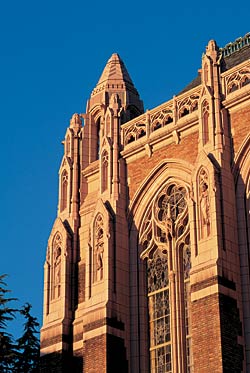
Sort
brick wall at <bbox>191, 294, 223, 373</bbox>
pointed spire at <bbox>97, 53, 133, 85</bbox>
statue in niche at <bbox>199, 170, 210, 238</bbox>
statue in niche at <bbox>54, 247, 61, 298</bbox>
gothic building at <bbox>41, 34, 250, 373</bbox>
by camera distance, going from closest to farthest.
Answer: brick wall at <bbox>191, 294, 223, 373</bbox> < gothic building at <bbox>41, 34, 250, 373</bbox> < statue in niche at <bbox>199, 170, 210, 238</bbox> < statue in niche at <bbox>54, 247, 61, 298</bbox> < pointed spire at <bbox>97, 53, 133, 85</bbox>

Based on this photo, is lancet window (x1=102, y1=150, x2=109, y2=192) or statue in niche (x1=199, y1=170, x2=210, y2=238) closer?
statue in niche (x1=199, y1=170, x2=210, y2=238)

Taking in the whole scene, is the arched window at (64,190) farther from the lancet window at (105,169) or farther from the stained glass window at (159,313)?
the stained glass window at (159,313)

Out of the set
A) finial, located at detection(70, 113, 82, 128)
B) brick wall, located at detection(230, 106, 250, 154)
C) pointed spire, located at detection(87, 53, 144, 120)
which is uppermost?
pointed spire, located at detection(87, 53, 144, 120)

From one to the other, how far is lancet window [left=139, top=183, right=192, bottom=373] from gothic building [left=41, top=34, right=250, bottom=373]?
3cm

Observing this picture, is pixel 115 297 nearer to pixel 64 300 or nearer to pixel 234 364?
pixel 64 300

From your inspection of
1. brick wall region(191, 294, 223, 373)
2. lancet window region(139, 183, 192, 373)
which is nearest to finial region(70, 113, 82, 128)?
lancet window region(139, 183, 192, 373)

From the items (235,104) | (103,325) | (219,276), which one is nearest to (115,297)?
(103,325)

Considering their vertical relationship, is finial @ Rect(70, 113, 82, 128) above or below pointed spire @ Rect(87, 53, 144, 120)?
below

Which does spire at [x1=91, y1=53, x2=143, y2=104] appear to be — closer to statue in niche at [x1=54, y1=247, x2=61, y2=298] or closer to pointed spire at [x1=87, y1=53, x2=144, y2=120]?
pointed spire at [x1=87, y1=53, x2=144, y2=120]

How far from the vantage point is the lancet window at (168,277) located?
27625mm

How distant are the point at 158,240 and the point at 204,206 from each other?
8.89 ft

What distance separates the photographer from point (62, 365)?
97.0ft

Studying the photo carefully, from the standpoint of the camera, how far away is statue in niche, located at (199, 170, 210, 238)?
2689cm

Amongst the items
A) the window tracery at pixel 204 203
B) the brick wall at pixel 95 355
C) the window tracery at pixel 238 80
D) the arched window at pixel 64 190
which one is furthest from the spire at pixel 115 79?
the brick wall at pixel 95 355
